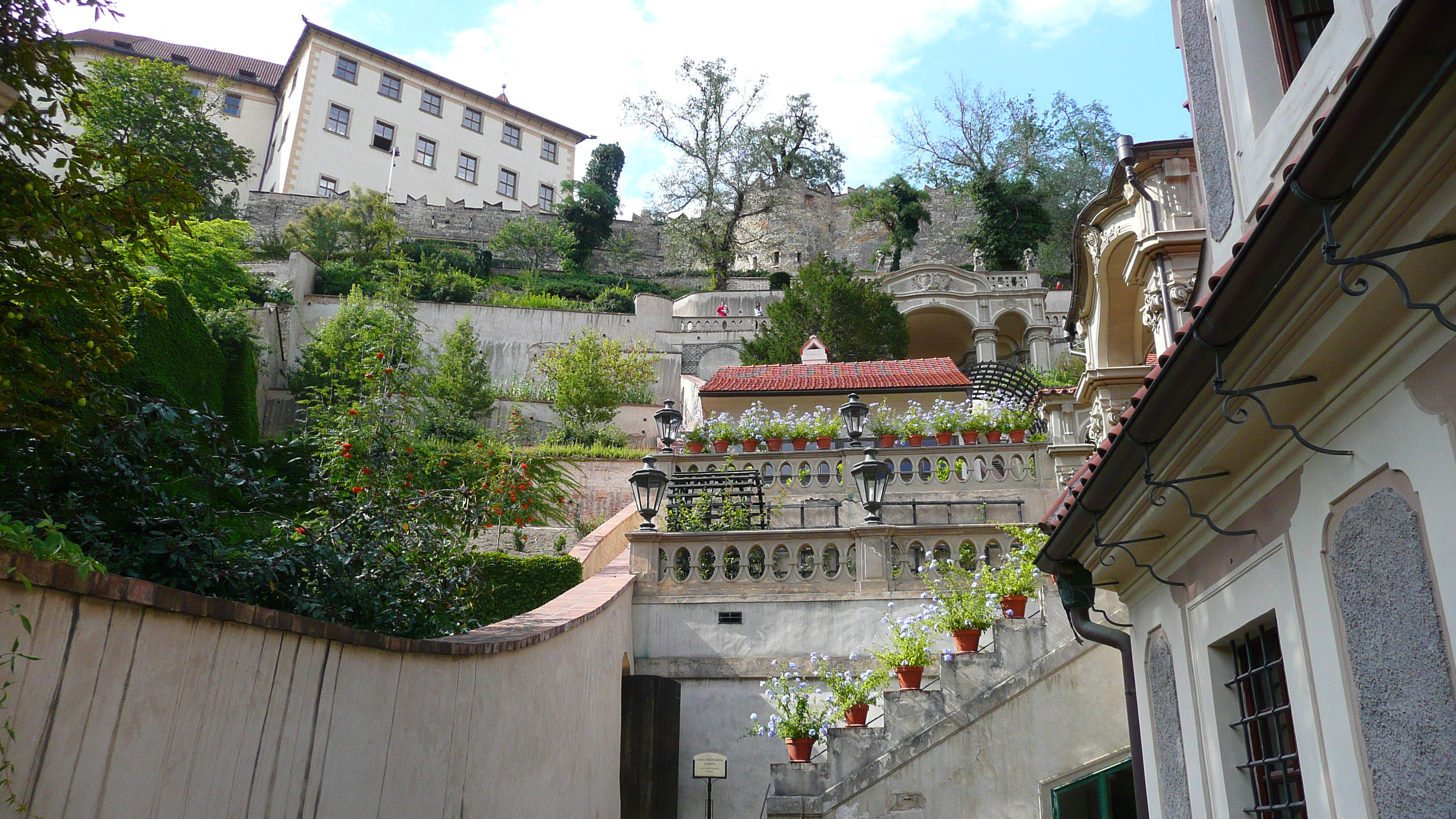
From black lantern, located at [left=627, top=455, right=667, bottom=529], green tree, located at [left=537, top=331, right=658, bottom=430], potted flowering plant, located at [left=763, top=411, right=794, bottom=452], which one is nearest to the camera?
black lantern, located at [left=627, top=455, right=667, bottom=529]

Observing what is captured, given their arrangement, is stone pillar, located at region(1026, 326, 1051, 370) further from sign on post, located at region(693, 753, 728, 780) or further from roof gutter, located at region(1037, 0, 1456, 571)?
roof gutter, located at region(1037, 0, 1456, 571)

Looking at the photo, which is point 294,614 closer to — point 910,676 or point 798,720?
point 798,720

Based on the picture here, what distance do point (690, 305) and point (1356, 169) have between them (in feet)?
123

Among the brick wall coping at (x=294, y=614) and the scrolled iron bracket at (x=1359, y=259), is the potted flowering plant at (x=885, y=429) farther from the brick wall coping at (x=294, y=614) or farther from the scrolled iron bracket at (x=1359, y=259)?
the scrolled iron bracket at (x=1359, y=259)

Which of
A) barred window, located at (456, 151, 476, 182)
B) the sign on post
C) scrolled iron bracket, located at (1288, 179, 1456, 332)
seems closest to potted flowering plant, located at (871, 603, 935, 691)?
the sign on post

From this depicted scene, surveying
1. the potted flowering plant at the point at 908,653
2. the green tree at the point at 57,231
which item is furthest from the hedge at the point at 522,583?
the green tree at the point at 57,231

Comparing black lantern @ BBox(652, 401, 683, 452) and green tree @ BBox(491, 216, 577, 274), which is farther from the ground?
green tree @ BBox(491, 216, 577, 274)

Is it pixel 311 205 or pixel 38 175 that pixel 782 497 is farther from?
pixel 311 205

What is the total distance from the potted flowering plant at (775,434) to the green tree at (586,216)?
33644 millimetres

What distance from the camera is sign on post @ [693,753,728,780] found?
9.10m

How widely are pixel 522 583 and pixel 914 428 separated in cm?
612

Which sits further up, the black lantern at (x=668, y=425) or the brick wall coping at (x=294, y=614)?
the black lantern at (x=668, y=425)

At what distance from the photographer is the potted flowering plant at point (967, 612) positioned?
29.5ft

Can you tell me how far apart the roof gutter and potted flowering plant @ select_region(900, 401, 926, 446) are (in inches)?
418
